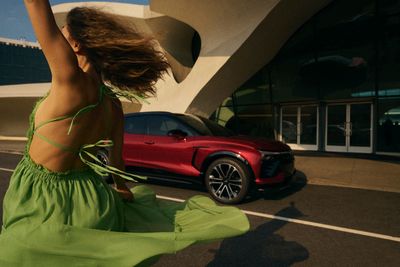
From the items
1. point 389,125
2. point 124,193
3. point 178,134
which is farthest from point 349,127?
point 124,193

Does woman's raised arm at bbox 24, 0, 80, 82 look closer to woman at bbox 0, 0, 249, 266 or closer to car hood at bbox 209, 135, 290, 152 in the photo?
woman at bbox 0, 0, 249, 266

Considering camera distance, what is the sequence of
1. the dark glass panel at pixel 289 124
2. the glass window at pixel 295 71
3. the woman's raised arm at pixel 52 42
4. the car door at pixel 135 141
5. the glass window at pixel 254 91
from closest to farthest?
the woman's raised arm at pixel 52 42, the car door at pixel 135 141, the glass window at pixel 295 71, the dark glass panel at pixel 289 124, the glass window at pixel 254 91

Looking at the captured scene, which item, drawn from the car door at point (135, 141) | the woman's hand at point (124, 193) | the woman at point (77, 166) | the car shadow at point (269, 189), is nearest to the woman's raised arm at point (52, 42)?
the woman at point (77, 166)

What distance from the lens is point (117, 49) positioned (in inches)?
61.9

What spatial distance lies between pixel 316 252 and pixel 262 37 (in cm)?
1120

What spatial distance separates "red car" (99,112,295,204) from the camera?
599cm

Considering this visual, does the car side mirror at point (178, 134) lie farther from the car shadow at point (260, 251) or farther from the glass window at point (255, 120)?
the glass window at point (255, 120)

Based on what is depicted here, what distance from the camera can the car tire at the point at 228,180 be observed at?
5961 mm

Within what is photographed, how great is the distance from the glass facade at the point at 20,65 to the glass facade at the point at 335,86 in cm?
5854

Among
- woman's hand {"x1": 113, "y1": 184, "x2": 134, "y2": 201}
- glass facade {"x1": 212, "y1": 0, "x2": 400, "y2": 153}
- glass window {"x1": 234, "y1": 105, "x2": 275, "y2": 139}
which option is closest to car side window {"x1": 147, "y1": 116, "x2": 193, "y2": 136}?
woman's hand {"x1": 113, "y1": 184, "x2": 134, "y2": 201}

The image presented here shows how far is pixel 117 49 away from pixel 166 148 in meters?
5.38

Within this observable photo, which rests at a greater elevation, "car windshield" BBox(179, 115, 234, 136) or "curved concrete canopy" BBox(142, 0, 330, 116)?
"curved concrete canopy" BBox(142, 0, 330, 116)

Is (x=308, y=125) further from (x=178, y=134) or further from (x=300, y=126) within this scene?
(x=178, y=134)

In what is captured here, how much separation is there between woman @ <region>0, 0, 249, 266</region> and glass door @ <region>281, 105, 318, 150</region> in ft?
46.0
